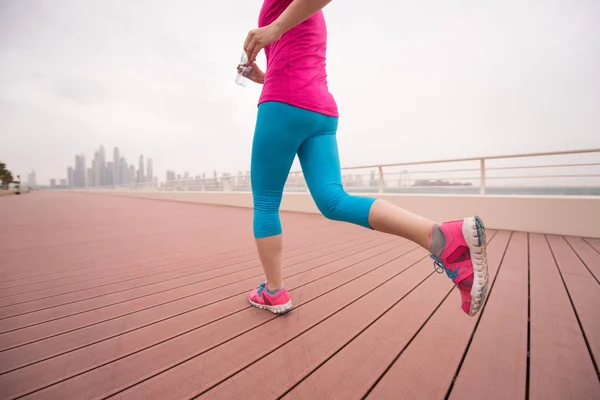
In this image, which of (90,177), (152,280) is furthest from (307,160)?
(90,177)

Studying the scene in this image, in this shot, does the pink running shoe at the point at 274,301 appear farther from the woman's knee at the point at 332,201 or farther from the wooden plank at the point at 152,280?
the wooden plank at the point at 152,280

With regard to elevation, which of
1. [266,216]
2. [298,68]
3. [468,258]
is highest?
[298,68]

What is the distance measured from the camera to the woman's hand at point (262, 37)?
0.74 meters

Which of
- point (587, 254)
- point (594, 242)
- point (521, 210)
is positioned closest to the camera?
point (587, 254)

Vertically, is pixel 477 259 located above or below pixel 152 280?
above

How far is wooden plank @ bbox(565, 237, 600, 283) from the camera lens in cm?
160

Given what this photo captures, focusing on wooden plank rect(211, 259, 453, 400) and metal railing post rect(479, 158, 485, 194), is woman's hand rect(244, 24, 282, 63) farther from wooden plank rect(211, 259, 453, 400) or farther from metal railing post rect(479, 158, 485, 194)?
metal railing post rect(479, 158, 485, 194)

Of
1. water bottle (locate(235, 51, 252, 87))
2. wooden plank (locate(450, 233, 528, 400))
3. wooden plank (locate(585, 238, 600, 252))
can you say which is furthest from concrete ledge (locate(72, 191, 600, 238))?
water bottle (locate(235, 51, 252, 87))

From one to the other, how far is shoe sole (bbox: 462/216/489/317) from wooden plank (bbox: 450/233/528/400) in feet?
0.52

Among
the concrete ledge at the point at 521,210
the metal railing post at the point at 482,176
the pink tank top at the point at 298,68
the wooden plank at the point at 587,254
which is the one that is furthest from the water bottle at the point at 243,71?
the metal railing post at the point at 482,176

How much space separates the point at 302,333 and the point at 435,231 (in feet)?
1.83

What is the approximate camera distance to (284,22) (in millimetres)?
730

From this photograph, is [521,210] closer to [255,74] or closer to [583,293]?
[583,293]

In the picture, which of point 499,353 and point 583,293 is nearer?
point 499,353
